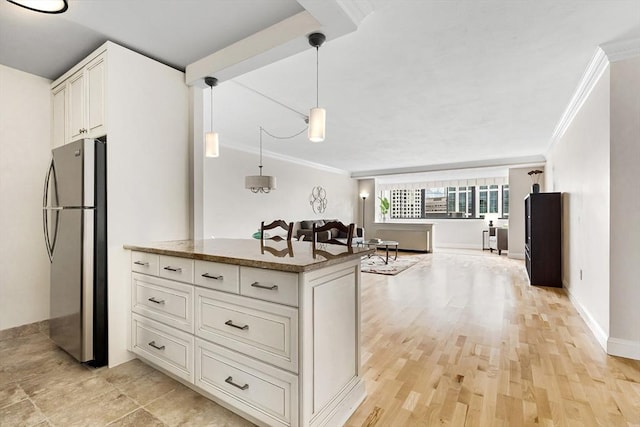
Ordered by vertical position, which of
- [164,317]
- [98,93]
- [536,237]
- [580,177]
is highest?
[98,93]

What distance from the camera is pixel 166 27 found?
213cm

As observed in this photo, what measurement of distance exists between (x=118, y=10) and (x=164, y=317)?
1997 millimetres

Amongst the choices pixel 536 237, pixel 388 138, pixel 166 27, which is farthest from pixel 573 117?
pixel 166 27

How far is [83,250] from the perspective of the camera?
2.12 m

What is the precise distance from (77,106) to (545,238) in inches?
231

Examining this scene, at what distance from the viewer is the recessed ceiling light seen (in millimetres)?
1719

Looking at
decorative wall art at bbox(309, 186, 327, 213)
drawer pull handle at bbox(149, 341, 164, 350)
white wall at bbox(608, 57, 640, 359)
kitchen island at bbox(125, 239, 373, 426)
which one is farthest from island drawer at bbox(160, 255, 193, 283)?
decorative wall art at bbox(309, 186, 327, 213)

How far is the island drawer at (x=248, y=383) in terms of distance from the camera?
145cm

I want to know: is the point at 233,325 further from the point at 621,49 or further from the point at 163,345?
the point at 621,49

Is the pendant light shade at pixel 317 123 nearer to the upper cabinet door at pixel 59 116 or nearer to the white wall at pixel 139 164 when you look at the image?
the white wall at pixel 139 164

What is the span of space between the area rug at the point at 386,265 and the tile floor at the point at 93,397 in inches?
167

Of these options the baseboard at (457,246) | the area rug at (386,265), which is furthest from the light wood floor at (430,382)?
the baseboard at (457,246)

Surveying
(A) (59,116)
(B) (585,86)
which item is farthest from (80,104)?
(B) (585,86)

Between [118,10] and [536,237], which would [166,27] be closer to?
[118,10]
